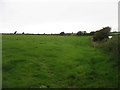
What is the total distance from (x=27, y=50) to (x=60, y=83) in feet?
41.5

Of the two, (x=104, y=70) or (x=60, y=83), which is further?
(x=104, y=70)

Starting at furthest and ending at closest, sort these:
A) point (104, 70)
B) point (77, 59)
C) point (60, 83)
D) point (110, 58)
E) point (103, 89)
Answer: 1. point (77, 59)
2. point (110, 58)
3. point (104, 70)
4. point (60, 83)
5. point (103, 89)

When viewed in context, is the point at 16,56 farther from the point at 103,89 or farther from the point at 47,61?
the point at 103,89

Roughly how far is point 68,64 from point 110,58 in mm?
4736

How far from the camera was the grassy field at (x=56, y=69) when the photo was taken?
18578 mm

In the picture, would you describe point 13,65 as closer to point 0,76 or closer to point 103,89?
point 0,76

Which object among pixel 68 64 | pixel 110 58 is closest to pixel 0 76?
pixel 68 64

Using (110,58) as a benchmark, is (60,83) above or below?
below

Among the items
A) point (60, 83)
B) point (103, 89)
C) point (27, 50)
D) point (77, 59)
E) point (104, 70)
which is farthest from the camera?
point (27, 50)

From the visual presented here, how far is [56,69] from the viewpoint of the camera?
74.1 feet

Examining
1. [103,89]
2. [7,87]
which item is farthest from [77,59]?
[7,87]

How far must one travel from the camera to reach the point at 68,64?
24.3 meters

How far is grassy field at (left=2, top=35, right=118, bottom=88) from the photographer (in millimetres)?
18578

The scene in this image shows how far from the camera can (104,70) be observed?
21422mm
